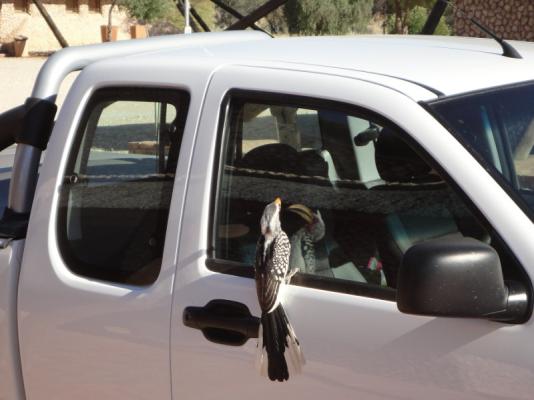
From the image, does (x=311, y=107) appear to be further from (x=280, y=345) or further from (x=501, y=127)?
(x=280, y=345)

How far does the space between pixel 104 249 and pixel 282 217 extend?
2.41 ft

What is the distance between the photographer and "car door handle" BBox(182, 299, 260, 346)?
2783 mm

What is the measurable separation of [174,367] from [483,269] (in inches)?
41.3

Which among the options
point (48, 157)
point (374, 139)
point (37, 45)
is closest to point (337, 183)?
point (374, 139)

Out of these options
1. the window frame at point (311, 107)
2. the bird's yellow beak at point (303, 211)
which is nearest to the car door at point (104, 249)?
the window frame at point (311, 107)

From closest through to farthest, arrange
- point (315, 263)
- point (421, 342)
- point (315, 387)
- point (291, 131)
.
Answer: point (421, 342)
point (315, 387)
point (315, 263)
point (291, 131)

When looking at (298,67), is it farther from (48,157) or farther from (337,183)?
(48,157)

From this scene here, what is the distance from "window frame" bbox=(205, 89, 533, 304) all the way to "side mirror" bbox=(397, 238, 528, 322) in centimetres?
11

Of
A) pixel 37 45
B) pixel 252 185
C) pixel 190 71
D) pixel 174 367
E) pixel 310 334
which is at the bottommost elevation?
pixel 37 45

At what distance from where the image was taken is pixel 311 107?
2871 mm

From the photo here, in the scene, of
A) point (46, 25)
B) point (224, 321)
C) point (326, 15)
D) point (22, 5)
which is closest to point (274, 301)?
point (224, 321)

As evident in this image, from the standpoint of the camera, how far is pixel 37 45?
47.0 meters

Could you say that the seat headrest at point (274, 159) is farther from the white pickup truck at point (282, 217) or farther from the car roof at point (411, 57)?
the car roof at point (411, 57)

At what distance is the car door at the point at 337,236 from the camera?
2451 millimetres
